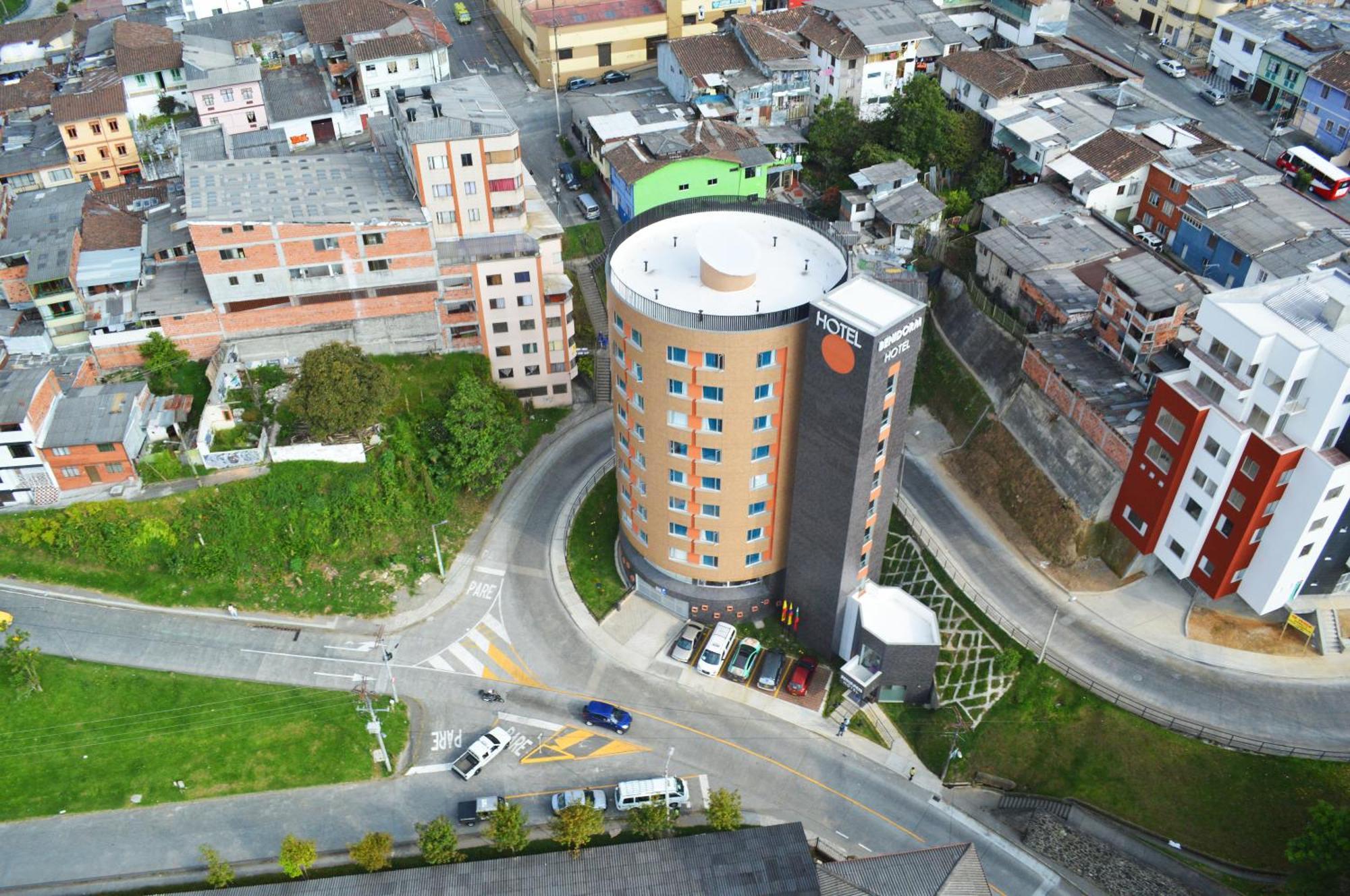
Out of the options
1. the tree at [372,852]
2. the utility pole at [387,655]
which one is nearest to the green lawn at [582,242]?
the utility pole at [387,655]

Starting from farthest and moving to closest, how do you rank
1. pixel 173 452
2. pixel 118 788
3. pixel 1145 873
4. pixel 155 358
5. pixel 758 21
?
pixel 758 21
pixel 155 358
pixel 173 452
pixel 118 788
pixel 1145 873

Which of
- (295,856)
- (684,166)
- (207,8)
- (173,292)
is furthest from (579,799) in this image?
(207,8)

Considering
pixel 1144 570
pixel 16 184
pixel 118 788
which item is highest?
pixel 16 184

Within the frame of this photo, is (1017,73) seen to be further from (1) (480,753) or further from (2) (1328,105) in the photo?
(1) (480,753)

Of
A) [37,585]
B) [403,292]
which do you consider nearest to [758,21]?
[403,292]

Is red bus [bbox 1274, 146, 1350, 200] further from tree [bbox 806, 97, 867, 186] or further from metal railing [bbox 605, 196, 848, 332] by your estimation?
metal railing [bbox 605, 196, 848, 332]

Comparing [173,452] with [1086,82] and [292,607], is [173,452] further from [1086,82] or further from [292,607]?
[1086,82]
